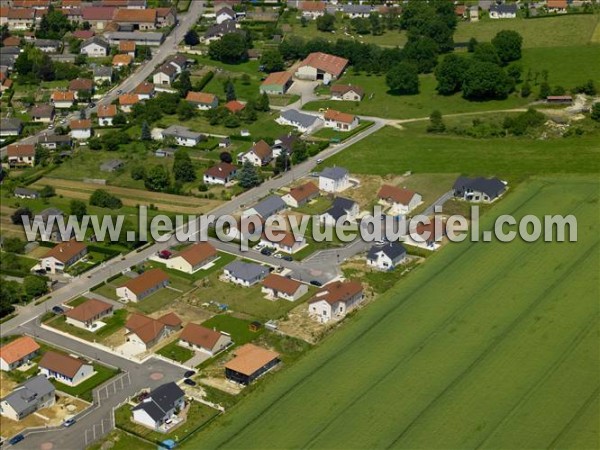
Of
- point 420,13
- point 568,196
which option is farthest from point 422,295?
point 420,13

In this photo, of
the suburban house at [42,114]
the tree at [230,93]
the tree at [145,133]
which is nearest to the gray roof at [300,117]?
the tree at [230,93]

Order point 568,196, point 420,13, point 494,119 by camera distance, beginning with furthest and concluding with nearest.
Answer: point 420,13 → point 494,119 → point 568,196

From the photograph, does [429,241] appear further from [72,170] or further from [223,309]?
[72,170]

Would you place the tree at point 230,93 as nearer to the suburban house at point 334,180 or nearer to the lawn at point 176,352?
the suburban house at point 334,180

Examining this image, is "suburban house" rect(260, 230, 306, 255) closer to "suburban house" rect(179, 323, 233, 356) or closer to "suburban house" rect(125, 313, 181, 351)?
"suburban house" rect(125, 313, 181, 351)

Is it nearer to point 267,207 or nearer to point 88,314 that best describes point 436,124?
point 267,207

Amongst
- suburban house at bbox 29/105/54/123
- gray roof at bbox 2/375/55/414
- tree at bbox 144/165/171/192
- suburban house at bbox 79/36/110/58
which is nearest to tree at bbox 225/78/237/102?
suburban house at bbox 29/105/54/123

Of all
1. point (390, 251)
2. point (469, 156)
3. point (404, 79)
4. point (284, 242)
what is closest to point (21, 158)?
point (284, 242)
